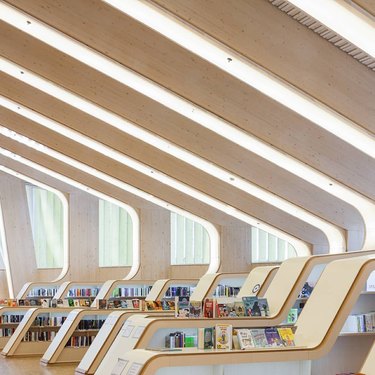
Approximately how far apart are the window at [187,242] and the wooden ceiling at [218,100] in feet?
15.2

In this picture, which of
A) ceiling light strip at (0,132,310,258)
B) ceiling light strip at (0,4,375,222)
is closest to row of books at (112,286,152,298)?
ceiling light strip at (0,132,310,258)

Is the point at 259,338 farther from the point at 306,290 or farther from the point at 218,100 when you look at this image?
the point at 218,100

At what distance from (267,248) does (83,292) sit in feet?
14.1

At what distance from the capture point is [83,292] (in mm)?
21547

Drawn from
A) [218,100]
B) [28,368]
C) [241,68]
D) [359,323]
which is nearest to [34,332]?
[28,368]

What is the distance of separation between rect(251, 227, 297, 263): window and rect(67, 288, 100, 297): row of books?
3.75 m

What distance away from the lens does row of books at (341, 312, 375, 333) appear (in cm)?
1034

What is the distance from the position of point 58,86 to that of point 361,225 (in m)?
5.80

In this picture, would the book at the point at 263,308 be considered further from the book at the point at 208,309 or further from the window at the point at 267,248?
the window at the point at 267,248

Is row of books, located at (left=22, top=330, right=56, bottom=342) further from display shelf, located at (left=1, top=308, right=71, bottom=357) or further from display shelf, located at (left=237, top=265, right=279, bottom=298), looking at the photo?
display shelf, located at (left=237, top=265, right=279, bottom=298)

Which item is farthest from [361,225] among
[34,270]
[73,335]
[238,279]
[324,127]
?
[34,270]

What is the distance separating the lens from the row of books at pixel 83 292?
2155cm

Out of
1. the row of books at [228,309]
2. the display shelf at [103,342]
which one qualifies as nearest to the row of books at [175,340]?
the row of books at [228,309]

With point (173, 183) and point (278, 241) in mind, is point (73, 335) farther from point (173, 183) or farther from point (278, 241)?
point (278, 241)
